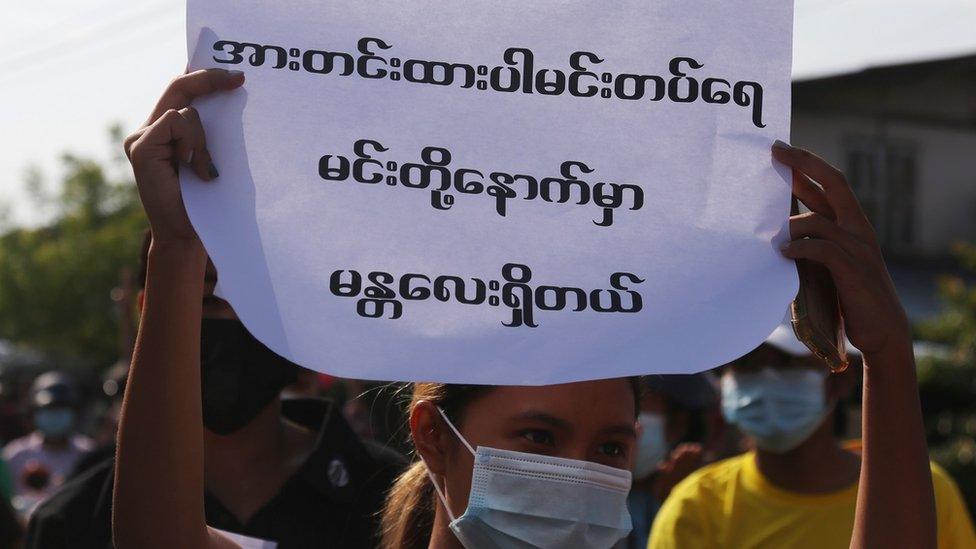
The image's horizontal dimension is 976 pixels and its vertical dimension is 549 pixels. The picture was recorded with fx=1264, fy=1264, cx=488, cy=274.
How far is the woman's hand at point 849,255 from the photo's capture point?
214 centimetres

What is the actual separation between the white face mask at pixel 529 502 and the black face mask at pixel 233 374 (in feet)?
2.80

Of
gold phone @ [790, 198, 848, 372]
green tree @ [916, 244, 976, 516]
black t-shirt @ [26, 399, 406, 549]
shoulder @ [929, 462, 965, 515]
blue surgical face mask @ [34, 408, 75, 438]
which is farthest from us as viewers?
green tree @ [916, 244, 976, 516]

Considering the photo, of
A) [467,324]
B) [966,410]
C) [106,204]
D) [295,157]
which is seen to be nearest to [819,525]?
[467,324]

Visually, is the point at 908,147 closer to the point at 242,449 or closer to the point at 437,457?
the point at 242,449

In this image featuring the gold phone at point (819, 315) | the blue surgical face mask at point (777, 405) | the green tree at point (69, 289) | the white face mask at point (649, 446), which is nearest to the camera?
the gold phone at point (819, 315)

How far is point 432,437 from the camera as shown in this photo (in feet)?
8.87

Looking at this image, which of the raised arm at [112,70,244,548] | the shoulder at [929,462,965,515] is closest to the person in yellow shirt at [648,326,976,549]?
the shoulder at [929,462,965,515]

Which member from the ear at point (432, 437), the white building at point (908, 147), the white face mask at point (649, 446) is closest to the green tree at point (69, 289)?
the white building at point (908, 147)

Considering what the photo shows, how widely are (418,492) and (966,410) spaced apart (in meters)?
13.3

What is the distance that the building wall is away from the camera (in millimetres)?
21891

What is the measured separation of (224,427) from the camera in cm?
320

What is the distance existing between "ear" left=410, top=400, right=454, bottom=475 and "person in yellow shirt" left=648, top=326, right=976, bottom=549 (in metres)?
1.29

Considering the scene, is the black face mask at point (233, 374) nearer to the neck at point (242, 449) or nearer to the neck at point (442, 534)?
the neck at point (242, 449)

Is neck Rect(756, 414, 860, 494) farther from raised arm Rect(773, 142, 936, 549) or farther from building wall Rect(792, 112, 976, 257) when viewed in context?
building wall Rect(792, 112, 976, 257)
